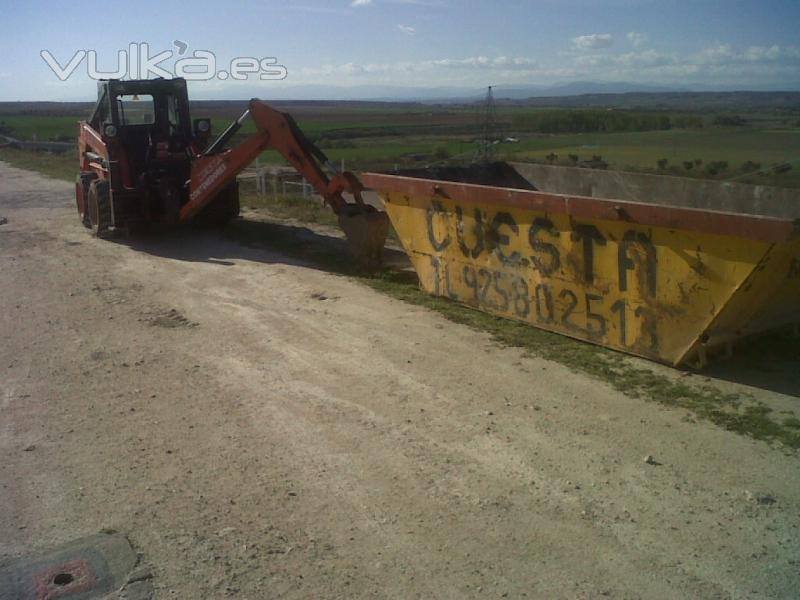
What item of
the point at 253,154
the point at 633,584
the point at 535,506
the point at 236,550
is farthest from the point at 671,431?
the point at 253,154

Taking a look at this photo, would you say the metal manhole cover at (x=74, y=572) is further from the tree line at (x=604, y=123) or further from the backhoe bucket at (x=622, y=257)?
the tree line at (x=604, y=123)

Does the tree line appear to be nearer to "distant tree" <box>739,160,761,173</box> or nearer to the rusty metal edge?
"distant tree" <box>739,160,761,173</box>

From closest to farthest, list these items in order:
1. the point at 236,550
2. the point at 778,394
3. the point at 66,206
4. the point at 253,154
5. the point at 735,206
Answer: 1. the point at 236,550
2. the point at 778,394
3. the point at 735,206
4. the point at 253,154
5. the point at 66,206

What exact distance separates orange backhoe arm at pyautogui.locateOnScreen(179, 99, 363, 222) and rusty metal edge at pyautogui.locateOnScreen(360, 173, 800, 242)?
1.91 metres

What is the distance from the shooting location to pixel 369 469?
200 inches

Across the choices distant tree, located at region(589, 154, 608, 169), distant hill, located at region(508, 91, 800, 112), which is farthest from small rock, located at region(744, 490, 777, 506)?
distant hill, located at region(508, 91, 800, 112)

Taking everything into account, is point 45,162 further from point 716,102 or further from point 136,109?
point 716,102

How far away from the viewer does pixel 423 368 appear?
22.7ft

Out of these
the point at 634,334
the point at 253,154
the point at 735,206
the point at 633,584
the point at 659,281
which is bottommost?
the point at 633,584

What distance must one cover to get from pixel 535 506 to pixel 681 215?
2901 millimetres

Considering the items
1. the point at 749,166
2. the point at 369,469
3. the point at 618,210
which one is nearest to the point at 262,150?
the point at 618,210

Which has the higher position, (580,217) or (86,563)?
(580,217)

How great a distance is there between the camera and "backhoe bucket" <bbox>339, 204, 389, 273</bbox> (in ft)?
35.6

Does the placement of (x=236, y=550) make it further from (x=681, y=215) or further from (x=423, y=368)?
(x=681, y=215)
